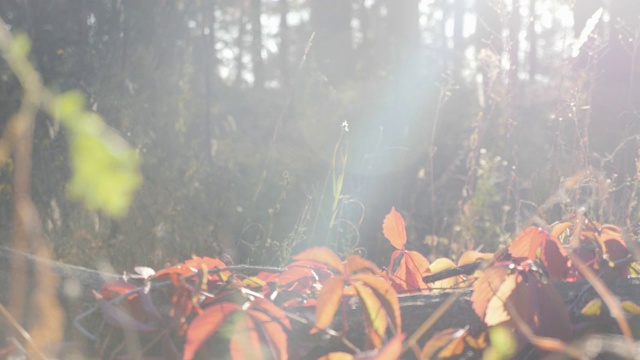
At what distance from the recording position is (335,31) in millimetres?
14008

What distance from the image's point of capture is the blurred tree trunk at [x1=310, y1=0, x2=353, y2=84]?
1377 centimetres

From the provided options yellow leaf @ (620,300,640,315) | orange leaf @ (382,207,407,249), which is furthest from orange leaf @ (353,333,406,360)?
orange leaf @ (382,207,407,249)

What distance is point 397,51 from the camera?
11.7 metres

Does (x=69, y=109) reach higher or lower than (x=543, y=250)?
higher

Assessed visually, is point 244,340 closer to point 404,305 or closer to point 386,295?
point 386,295

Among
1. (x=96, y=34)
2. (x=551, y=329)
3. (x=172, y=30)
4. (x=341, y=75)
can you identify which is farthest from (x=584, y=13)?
(x=341, y=75)

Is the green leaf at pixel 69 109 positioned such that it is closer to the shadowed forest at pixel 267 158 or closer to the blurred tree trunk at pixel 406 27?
the shadowed forest at pixel 267 158

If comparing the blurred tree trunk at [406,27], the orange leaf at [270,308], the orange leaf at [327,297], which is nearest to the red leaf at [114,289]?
the orange leaf at [270,308]

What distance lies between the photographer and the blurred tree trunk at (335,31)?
13.8 metres

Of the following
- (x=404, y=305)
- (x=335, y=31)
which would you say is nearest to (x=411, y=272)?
(x=404, y=305)

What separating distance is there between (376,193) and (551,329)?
17.2 ft

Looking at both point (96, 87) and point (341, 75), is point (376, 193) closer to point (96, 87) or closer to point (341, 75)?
point (96, 87)

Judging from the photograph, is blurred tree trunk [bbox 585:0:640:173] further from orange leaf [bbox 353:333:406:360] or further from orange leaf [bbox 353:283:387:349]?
orange leaf [bbox 353:333:406:360]

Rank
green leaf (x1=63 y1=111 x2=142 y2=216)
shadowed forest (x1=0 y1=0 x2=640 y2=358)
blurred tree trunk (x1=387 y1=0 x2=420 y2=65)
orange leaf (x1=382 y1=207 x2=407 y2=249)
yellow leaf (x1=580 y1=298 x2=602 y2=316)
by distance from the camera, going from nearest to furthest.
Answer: green leaf (x1=63 y1=111 x2=142 y2=216) < yellow leaf (x1=580 y1=298 x2=602 y2=316) < orange leaf (x1=382 y1=207 x2=407 y2=249) < shadowed forest (x1=0 y1=0 x2=640 y2=358) < blurred tree trunk (x1=387 y1=0 x2=420 y2=65)
